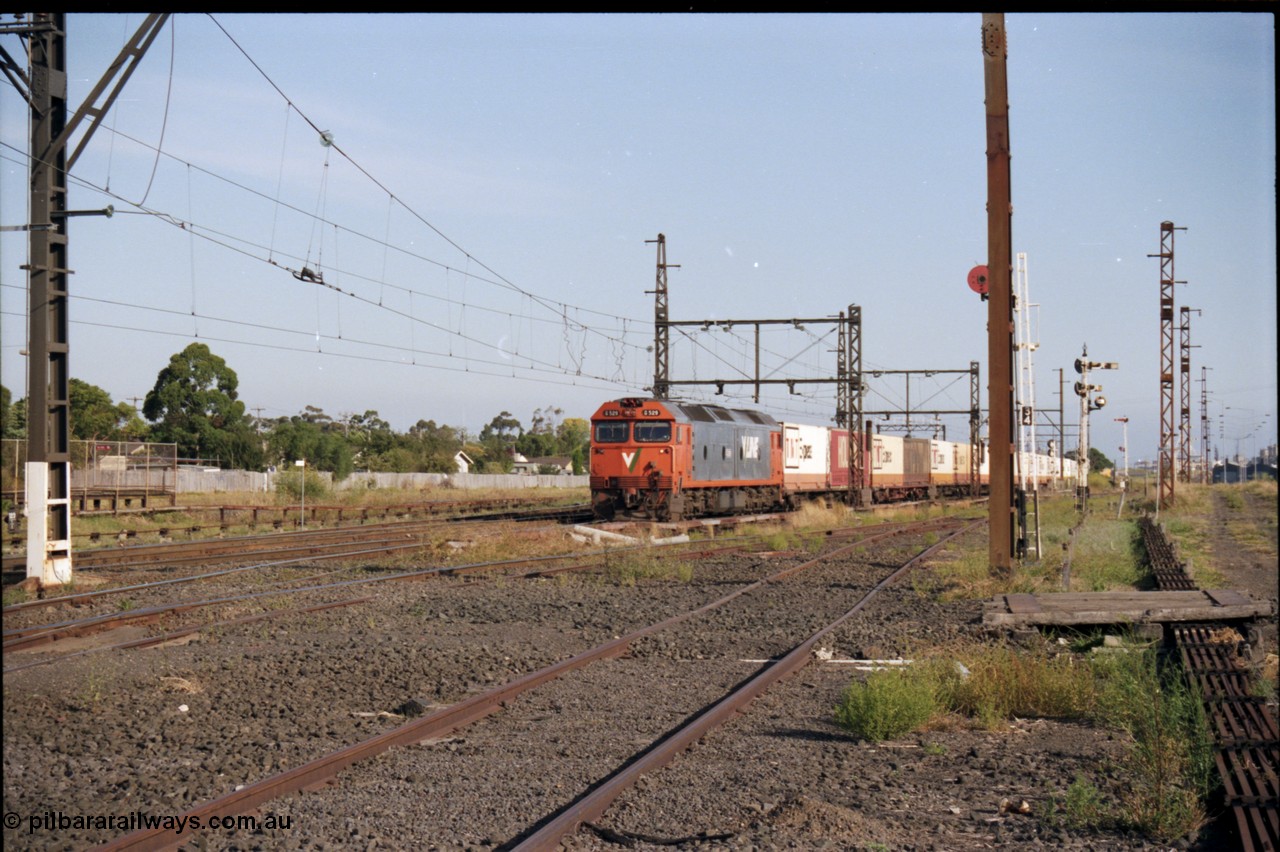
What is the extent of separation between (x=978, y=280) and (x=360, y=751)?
13.0 metres

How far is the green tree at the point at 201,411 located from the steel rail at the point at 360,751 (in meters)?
62.4

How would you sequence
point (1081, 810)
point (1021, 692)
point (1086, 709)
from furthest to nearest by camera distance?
point (1021, 692)
point (1086, 709)
point (1081, 810)

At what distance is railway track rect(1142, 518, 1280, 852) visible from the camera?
5.12 m

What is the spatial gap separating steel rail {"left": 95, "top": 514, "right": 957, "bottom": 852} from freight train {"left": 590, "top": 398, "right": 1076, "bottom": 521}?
15.2m

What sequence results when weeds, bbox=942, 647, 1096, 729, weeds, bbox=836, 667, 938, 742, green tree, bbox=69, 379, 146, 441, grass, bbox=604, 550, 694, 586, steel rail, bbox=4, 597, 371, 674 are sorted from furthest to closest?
green tree, bbox=69, 379, 146, 441 < grass, bbox=604, 550, 694, 586 < steel rail, bbox=4, 597, 371, 674 < weeds, bbox=942, 647, 1096, 729 < weeds, bbox=836, 667, 938, 742

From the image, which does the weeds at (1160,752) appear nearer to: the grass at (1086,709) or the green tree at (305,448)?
the grass at (1086,709)

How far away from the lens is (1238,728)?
6832 millimetres

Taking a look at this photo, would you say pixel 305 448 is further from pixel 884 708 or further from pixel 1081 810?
pixel 1081 810

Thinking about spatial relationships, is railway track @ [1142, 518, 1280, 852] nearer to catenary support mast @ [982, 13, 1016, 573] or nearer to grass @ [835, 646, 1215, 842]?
grass @ [835, 646, 1215, 842]

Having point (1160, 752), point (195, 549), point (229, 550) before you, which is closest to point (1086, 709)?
point (1160, 752)

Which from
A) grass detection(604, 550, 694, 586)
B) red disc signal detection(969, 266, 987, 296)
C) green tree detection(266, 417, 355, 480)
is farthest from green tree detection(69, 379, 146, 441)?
red disc signal detection(969, 266, 987, 296)

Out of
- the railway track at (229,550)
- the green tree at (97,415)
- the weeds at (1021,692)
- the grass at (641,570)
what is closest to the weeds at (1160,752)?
the weeds at (1021,692)

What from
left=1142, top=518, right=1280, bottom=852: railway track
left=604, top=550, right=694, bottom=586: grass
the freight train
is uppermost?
the freight train

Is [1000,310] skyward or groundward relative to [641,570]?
skyward
